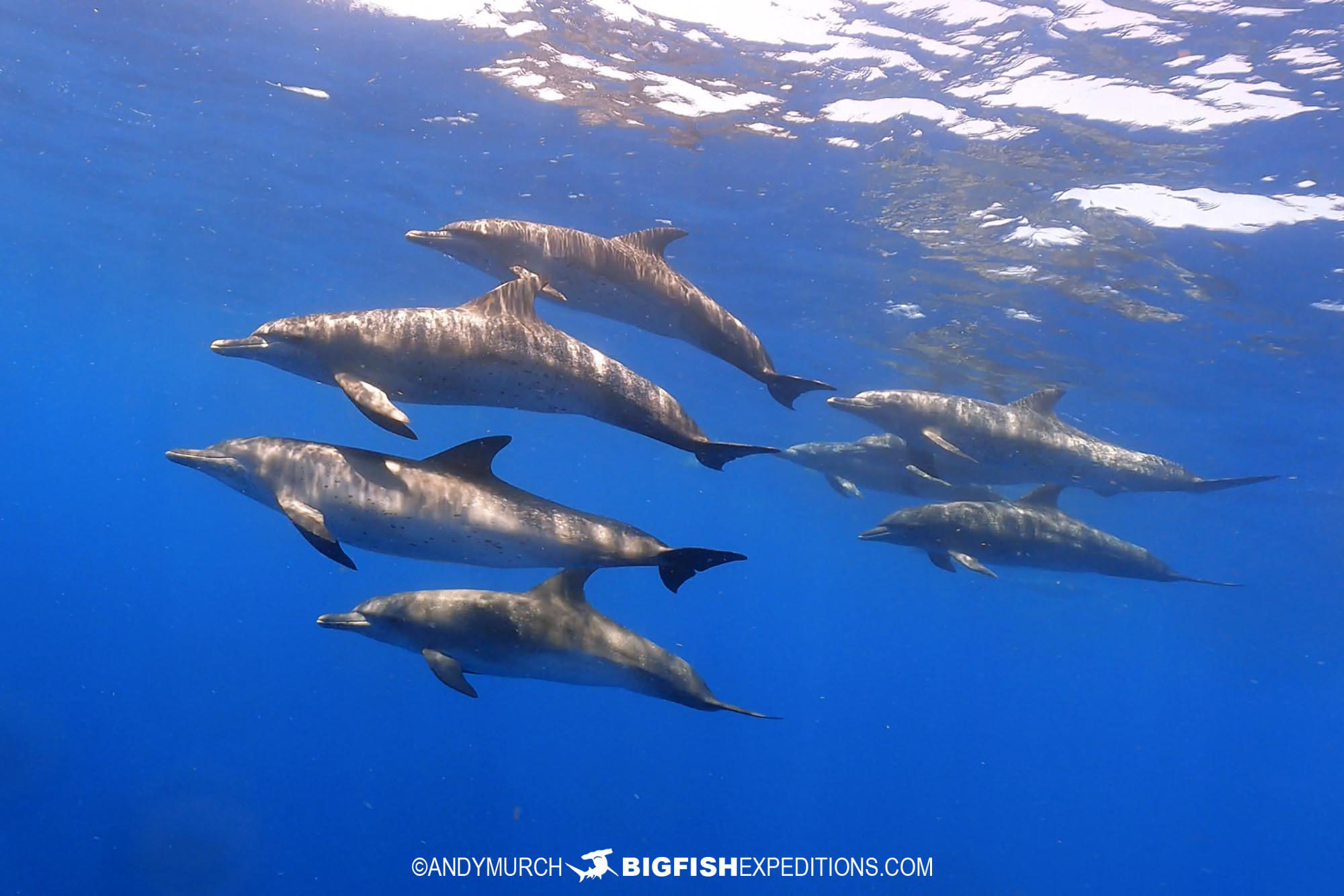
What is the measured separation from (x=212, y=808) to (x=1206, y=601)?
174 ft

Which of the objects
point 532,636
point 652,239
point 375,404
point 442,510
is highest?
point 652,239

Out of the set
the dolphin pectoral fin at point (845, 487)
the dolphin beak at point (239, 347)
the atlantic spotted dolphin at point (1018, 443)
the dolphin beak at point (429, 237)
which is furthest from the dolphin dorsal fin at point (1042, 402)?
the dolphin beak at point (239, 347)

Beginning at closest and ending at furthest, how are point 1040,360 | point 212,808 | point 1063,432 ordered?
point 1063,432 < point 1040,360 < point 212,808

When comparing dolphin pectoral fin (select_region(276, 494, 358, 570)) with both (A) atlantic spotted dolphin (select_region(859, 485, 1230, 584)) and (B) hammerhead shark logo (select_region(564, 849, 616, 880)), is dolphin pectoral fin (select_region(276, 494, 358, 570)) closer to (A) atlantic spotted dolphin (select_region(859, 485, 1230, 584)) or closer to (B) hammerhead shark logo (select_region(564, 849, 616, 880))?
(A) atlantic spotted dolphin (select_region(859, 485, 1230, 584))

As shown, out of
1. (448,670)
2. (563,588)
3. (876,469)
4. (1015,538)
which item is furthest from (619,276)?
(876,469)

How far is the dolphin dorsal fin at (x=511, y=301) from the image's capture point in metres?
6.75

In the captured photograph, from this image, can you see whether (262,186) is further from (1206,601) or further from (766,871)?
(1206,601)

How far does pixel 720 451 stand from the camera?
23.1ft

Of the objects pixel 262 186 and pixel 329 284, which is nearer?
pixel 262 186

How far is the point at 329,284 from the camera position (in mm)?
31188

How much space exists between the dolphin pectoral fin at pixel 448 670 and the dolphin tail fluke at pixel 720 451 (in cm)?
323

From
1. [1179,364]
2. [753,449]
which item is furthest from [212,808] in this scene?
[1179,364]

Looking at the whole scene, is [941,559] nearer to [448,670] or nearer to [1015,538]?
[1015,538]

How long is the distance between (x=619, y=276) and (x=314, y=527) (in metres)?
3.58
